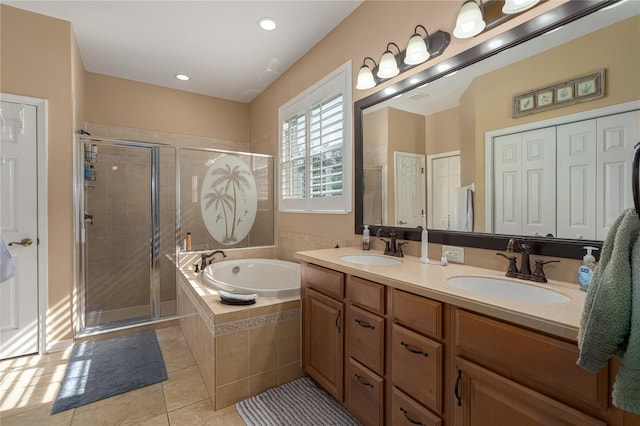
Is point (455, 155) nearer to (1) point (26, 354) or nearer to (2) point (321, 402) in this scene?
(2) point (321, 402)

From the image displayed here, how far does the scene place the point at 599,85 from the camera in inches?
44.5

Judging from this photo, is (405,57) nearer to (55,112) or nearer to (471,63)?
(471,63)

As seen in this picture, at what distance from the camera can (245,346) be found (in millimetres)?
1890

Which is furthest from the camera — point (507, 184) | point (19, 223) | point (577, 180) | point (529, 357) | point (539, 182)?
point (19, 223)

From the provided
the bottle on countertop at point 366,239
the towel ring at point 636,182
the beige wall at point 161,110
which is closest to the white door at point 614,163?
the towel ring at point 636,182

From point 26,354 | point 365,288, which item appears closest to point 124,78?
point 26,354

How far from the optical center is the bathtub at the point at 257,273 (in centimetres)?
300

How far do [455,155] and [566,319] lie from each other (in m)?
1.04

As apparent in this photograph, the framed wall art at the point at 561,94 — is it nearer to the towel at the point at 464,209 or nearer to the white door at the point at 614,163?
the white door at the point at 614,163

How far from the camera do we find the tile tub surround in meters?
1.82

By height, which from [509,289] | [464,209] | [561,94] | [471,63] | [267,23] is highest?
[267,23]

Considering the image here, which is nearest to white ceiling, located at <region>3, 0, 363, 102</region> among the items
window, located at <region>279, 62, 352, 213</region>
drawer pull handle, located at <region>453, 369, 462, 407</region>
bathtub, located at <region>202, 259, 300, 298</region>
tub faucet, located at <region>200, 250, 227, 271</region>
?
window, located at <region>279, 62, 352, 213</region>

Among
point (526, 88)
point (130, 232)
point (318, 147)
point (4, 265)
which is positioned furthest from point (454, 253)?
point (130, 232)

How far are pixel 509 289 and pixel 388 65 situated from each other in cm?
152
